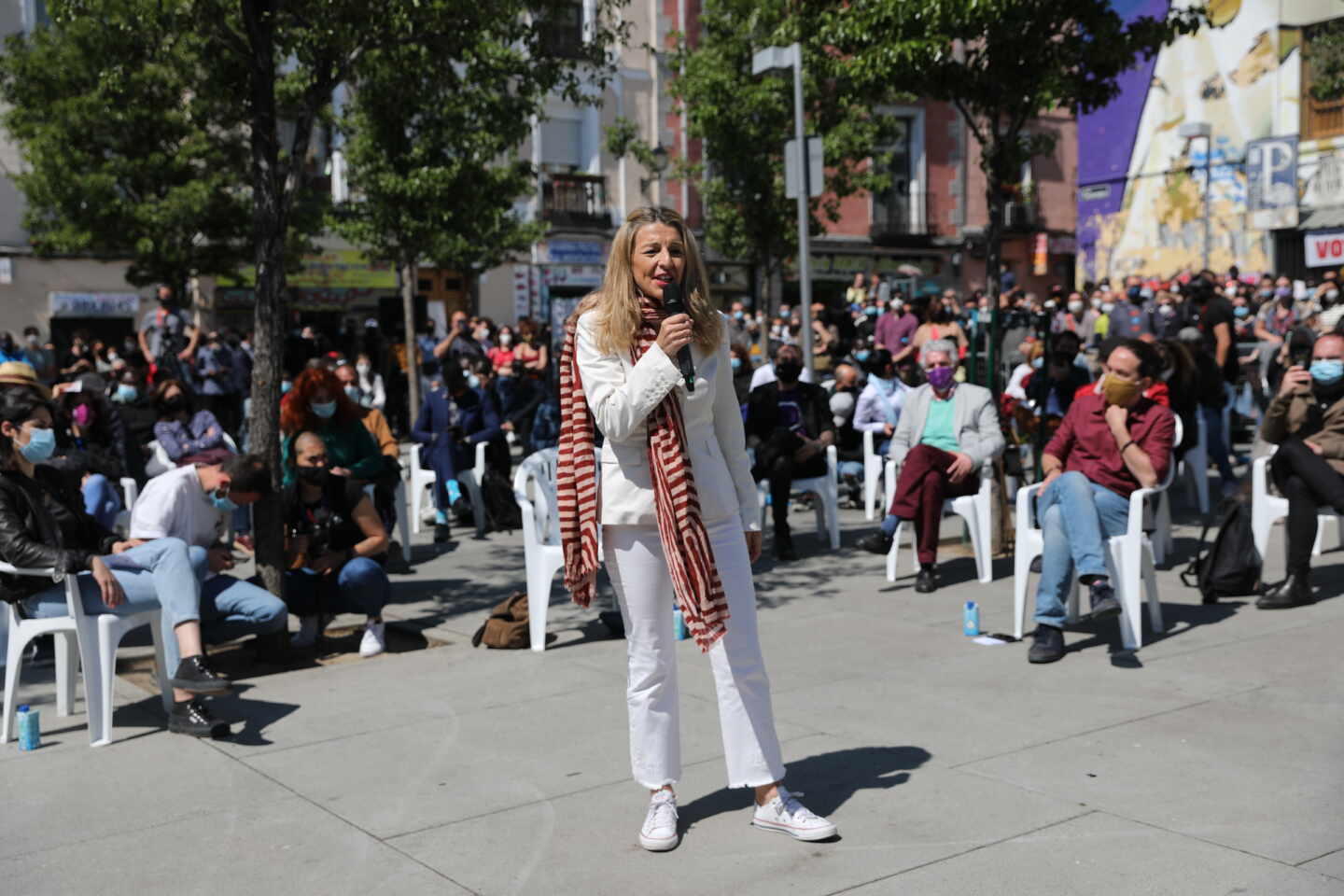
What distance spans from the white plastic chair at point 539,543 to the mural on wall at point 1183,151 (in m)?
28.3

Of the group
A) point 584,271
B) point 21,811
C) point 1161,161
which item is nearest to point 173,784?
point 21,811

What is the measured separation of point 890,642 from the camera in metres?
Result: 7.07

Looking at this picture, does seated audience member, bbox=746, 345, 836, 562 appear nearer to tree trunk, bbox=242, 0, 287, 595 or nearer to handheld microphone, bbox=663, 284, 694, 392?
tree trunk, bbox=242, 0, 287, 595

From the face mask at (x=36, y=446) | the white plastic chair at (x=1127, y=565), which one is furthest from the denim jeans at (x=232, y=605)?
the white plastic chair at (x=1127, y=565)

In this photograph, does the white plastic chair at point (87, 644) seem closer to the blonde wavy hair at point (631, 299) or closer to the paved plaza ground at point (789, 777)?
the paved plaza ground at point (789, 777)

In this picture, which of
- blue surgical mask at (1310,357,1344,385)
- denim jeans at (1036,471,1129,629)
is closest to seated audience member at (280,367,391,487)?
denim jeans at (1036,471,1129,629)

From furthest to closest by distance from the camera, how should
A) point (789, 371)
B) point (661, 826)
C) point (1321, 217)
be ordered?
point (1321, 217) < point (789, 371) < point (661, 826)

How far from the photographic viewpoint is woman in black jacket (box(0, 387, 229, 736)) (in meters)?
5.62

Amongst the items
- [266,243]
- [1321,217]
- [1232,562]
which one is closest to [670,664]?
[266,243]

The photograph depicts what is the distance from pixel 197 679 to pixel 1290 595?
213 inches

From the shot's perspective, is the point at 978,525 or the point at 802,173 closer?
the point at 978,525

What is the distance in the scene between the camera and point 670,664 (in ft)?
14.3

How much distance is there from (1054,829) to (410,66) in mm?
6969

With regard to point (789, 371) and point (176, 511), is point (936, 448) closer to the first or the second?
point (789, 371)
